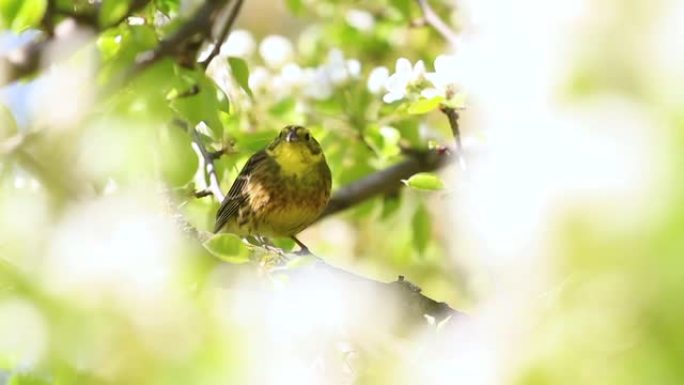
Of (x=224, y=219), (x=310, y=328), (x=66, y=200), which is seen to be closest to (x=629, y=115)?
(x=310, y=328)

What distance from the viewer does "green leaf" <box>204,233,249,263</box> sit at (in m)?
0.95

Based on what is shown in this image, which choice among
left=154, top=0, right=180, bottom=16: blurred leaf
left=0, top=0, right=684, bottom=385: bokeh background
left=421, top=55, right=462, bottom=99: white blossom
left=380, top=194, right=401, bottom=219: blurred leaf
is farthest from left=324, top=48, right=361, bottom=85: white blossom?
left=0, top=0, right=684, bottom=385: bokeh background

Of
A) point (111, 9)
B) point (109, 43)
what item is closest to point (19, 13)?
point (111, 9)

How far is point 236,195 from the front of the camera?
10.1 ft

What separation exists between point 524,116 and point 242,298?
360 mm

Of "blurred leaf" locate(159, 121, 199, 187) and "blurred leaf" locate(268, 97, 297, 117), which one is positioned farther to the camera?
"blurred leaf" locate(268, 97, 297, 117)

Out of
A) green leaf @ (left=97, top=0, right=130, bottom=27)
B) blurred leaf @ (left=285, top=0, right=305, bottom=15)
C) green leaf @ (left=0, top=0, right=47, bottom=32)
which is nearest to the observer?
green leaf @ (left=0, top=0, right=47, bottom=32)

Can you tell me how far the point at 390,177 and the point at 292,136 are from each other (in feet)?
1.14

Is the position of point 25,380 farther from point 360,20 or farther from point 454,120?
point 360,20

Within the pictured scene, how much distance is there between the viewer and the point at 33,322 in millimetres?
782

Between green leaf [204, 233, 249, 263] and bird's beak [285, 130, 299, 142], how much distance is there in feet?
6.74

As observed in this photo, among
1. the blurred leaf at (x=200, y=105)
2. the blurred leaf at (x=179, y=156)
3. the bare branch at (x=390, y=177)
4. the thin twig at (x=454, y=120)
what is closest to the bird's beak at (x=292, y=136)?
the bare branch at (x=390, y=177)

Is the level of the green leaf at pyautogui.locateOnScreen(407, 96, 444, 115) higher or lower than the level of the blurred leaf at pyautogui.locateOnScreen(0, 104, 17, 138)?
lower

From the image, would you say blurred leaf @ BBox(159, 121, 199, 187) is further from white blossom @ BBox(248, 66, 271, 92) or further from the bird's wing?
white blossom @ BBox(248, 66, 271, 92)
